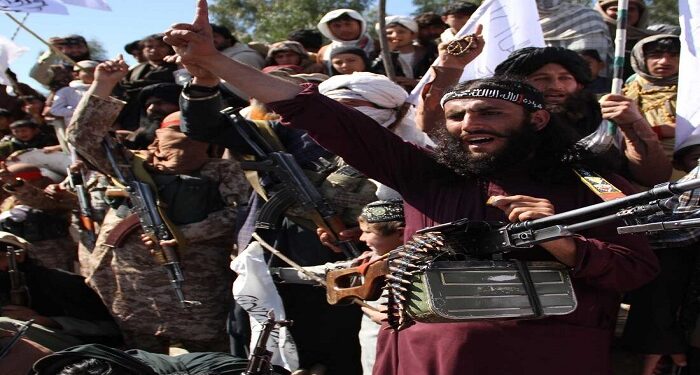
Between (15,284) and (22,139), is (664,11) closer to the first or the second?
(22,139)

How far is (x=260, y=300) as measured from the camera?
Answer: 4359 millimetres

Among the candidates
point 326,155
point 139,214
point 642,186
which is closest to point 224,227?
point 139,214

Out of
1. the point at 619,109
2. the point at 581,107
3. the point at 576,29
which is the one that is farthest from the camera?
the point at 576,29

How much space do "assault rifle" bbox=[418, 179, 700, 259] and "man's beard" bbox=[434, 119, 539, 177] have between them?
0.38 m

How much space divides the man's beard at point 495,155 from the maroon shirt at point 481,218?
0.16 ft

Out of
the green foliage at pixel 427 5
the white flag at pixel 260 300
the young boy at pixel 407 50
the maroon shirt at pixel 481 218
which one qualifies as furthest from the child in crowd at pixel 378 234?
the green foliage at pixel 427 5

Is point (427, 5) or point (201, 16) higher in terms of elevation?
point (201, 16)

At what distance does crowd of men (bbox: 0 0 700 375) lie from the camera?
302cm

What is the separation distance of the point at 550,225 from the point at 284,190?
2.22 metres

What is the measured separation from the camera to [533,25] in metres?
4.55

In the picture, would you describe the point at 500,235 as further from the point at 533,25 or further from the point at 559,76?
the point at 533,25

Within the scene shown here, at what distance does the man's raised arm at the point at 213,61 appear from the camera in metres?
2.99

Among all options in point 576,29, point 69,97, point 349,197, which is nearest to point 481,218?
point 349,197

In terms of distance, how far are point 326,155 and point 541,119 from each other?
5.54 feet
